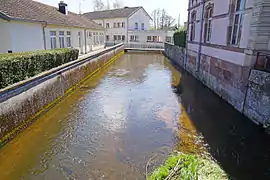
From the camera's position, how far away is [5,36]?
37.4 ft

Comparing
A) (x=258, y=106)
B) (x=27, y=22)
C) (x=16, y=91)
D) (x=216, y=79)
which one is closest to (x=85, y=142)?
(x=16, y=91)

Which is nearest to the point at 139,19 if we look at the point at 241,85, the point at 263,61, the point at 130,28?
the point at 130,28

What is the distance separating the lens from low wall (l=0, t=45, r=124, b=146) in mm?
5516

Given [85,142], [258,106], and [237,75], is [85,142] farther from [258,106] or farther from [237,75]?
[237,75]

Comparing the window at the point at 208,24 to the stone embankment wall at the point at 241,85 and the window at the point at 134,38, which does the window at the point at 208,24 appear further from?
the window at the point at 134,38

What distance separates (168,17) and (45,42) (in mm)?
56053

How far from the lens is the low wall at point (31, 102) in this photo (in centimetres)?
552

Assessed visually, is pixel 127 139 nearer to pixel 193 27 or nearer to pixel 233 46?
pixel 233 46

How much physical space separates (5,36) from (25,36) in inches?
49.3

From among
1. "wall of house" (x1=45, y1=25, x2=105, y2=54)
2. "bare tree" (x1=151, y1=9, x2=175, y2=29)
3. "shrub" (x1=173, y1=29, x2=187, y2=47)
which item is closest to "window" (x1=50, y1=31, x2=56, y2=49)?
"wall of house" (x1=45, y1=25, x2=105, y2=54)

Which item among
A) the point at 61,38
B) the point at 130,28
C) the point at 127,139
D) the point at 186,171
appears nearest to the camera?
the point at 186,171

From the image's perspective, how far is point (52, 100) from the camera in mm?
8328

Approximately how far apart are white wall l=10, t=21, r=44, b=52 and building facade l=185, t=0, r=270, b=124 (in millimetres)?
10017

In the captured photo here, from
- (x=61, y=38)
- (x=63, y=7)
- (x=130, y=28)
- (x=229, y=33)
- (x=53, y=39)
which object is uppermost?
A: (x=63, y=7)
